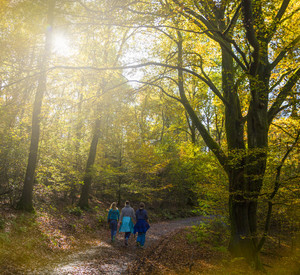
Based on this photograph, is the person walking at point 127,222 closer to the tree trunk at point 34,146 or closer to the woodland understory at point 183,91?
the woodland understory at point 183,91

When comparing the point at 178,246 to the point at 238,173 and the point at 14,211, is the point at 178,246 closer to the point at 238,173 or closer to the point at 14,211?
the point at 238,173

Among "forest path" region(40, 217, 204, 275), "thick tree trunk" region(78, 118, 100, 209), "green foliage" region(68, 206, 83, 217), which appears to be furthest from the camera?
"thick tree trunk" region(78, 118, 100, 209)

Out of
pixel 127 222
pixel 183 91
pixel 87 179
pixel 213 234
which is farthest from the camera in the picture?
pixel 87 179

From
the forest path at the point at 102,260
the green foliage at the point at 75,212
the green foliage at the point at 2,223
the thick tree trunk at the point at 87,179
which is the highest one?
the thick tree trunk at the point at 87,179

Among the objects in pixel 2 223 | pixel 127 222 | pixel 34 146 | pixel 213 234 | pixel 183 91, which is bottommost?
pixel 213 234

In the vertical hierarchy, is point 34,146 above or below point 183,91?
below

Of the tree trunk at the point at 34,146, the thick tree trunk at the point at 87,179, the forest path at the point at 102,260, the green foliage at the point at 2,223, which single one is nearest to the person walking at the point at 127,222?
the forest path at the point at 102,260

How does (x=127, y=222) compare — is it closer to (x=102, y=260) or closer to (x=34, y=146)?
(x=102, y=260)

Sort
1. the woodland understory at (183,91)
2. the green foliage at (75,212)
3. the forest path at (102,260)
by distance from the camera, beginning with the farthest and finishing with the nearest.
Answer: the green foliage at (75,212) < the woodland understory at (183,91) < the forest path at (102,260)

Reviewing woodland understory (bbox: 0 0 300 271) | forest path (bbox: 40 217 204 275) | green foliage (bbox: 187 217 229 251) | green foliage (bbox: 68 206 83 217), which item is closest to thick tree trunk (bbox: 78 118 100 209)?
woodland understory (bbox: 0 0 300 271)

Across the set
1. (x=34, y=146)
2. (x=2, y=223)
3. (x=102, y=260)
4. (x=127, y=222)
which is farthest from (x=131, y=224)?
(x=34, y=146)

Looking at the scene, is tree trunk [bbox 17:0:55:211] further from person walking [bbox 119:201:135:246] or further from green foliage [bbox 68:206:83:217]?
person walking [bbox 119:201:135:246]

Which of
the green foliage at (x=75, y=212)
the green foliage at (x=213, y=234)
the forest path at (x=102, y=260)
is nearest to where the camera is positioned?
the forest path at (x=102, y=260)

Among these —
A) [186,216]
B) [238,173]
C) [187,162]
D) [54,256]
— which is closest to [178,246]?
[238,173]
